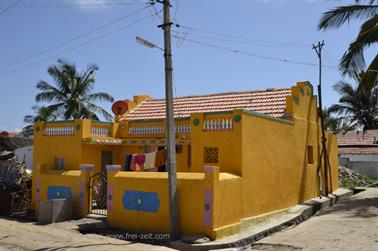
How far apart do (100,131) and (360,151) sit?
76.3ft

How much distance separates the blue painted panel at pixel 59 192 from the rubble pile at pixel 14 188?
1.63 m

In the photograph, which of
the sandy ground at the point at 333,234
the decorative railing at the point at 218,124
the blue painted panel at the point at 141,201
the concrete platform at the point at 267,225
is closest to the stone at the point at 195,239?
the concrete platform at the point at 267,225

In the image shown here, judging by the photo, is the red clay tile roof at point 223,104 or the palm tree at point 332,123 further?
the palm tree at point 332,123

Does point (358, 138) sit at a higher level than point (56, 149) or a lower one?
higher

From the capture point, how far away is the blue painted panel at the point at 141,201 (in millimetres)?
11102

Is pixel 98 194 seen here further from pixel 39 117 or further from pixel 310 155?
pixel 39 117

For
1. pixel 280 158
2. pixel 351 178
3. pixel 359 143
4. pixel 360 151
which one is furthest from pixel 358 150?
pixel 280 158

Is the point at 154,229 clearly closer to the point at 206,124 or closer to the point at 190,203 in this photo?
the point at 190,203

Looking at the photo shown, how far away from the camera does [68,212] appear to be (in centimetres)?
1311

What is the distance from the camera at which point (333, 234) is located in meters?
10.6

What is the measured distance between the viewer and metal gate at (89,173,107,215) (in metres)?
13.9

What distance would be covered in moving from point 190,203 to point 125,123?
7550 millimetres

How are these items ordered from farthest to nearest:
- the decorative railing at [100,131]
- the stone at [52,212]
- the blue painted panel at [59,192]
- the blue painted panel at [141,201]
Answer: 1. the decorative railing at [100,131]
2. the blue painted panel at [59,192]
3. the stone at [52,212]
4. the blue painted panel at [141,201]

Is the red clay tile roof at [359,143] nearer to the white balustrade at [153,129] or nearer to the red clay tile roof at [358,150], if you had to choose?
the red clay tile roof at [358,150]
